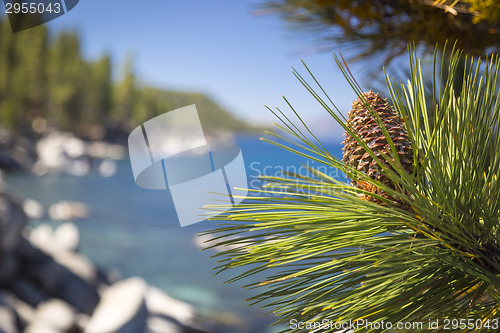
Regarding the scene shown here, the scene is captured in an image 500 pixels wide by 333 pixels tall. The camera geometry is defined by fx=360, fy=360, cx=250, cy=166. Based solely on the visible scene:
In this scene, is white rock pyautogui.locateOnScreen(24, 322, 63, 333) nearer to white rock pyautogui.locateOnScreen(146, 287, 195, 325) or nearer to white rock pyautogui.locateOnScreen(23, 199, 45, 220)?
white rock pyautogui.locateOnScreen(146, 287, 195, 325)

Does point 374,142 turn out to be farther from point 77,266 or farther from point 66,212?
point 66,212

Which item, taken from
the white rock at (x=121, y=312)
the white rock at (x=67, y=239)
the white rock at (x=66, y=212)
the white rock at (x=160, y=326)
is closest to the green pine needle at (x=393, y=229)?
the white rock at (x=121, y=312)

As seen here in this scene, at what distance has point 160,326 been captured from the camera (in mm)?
4367

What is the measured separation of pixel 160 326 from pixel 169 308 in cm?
87

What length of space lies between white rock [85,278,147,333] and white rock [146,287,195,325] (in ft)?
1.13

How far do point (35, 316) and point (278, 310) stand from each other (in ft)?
15.3

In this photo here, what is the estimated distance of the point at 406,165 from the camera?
1.47ft

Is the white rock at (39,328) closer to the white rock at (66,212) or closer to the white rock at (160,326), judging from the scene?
the white rock at (160,326)

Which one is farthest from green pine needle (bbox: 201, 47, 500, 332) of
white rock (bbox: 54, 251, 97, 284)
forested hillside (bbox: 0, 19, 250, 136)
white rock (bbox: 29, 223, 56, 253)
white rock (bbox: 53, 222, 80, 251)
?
forested hillside (bbox: 0, 19, 250, 136)

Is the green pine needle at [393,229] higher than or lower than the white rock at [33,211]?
higher

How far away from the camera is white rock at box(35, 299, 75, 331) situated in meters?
4.13

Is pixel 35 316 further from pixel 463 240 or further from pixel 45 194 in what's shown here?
pixel 45 194

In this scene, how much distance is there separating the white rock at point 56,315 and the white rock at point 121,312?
0.24 m

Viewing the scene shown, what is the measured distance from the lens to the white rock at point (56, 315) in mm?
4131
